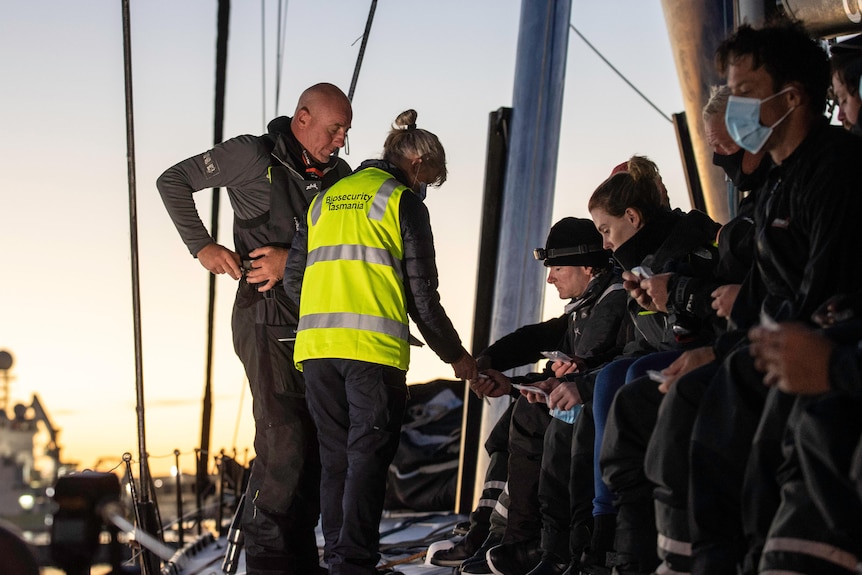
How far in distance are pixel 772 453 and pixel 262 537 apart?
7.64 ft

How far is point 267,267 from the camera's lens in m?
3.89

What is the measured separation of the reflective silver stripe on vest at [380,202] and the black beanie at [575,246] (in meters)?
0.88

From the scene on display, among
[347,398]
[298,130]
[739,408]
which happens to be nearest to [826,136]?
[739,408]

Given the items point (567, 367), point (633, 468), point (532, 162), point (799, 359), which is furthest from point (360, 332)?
point (532, 162)

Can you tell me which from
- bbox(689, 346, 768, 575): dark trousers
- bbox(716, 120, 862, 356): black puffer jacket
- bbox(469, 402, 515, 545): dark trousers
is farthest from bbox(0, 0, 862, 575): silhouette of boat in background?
bbox(689, 346, 768, 575): dark trousers

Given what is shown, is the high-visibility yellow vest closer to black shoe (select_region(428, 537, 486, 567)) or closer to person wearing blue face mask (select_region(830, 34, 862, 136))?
black shoe (select_region(428, 537, 486, 567))

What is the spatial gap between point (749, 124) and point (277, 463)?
214cm

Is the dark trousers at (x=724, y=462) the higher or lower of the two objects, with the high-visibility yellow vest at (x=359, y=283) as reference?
lower

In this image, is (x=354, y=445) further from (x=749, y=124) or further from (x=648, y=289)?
(x=749, y=124)

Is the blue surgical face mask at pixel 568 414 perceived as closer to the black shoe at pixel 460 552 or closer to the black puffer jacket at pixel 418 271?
the black puffer jacket at pixel 418 271

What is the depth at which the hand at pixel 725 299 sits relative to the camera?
263cm

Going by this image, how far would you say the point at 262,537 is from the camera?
381 cm

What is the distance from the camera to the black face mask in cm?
282

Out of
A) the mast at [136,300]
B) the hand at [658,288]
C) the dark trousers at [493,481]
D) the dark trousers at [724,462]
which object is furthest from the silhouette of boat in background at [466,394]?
the dark trousers at [724,462]
